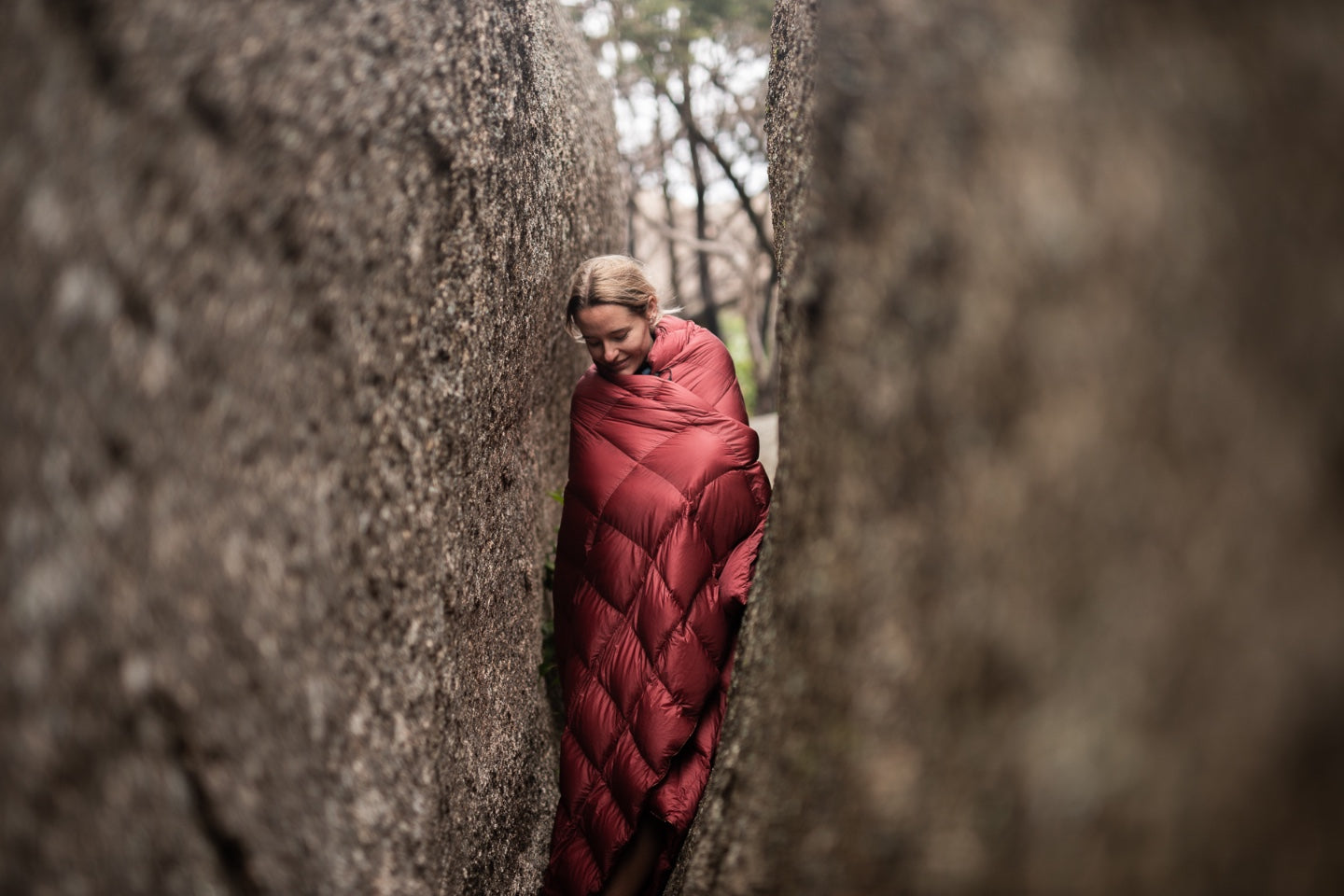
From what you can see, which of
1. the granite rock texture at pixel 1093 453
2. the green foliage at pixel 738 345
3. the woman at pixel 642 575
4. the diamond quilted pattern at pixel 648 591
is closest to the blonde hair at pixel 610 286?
the woman at pixel 642 575

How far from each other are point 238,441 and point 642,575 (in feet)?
5.22

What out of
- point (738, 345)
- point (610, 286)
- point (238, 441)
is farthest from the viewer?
point (738, 345)

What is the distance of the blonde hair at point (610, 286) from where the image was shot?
3.29 meters

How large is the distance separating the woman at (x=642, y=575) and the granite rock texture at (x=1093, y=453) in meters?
1.14

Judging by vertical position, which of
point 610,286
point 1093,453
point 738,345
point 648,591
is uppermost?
point 610,286

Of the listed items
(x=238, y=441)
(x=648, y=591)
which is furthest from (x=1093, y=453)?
(x=648, y=591)

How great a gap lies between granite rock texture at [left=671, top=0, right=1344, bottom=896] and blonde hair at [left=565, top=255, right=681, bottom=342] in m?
1.72

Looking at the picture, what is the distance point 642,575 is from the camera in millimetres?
2965

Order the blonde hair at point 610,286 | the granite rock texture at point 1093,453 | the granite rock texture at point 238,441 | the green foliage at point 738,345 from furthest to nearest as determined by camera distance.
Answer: the green foliage at point 738,345
the blonde hair at point 610,286
the granite rock texture at point 238,441
the granite rock texture at point 1093,453

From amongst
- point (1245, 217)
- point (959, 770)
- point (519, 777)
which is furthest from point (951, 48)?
point (519, 777)

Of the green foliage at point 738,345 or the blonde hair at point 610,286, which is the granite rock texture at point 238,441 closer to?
the blonde hair at point 610,286

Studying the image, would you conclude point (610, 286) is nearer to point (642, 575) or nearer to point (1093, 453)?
point (642, 575)

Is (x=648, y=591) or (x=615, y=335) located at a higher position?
(x=615, y=335)

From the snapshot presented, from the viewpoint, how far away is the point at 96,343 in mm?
1471
